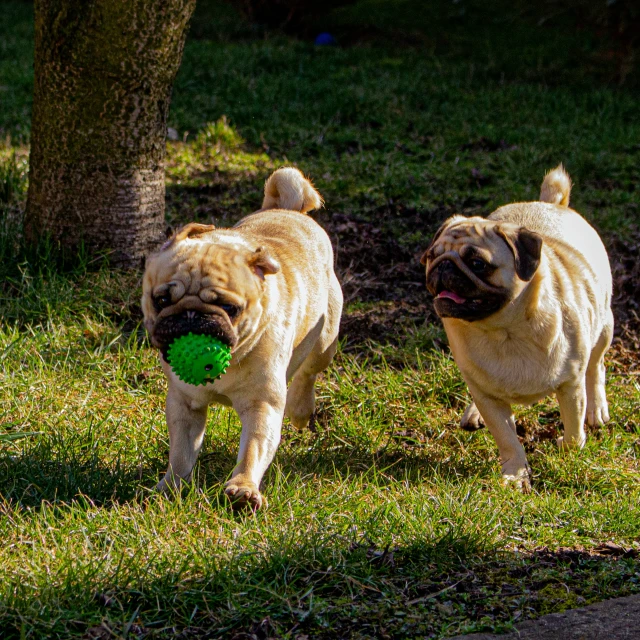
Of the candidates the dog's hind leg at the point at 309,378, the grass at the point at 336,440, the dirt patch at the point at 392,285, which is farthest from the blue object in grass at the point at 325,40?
the dog's hind leg at the point at 309,378

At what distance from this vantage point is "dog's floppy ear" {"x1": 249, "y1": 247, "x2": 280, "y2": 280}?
405 centimetres

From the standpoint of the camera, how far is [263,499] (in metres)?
3.98

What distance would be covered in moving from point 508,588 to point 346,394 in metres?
2.15

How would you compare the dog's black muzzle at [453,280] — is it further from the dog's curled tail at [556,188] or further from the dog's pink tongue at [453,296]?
the dog's curled tail at [556,188]

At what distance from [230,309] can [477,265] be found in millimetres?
1264

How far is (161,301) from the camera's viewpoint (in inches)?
154

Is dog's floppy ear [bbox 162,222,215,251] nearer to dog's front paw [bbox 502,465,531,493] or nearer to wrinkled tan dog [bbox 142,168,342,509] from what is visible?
wrinkled tan dog [bbox 142,168,342,509]

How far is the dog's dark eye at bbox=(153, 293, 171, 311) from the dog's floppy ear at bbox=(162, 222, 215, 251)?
31cm

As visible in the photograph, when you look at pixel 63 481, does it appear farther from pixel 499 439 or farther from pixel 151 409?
pixel 499 439

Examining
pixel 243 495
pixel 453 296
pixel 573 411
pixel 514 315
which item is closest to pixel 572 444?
pixel 573 411

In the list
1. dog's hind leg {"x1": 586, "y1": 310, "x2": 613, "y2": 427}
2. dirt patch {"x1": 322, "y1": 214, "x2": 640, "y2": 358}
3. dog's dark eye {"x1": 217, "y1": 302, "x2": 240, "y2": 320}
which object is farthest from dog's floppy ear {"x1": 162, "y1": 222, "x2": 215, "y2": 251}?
dog's hind leg {"x1": 586, "y1": 310, "x2": 613, "y2": 427}

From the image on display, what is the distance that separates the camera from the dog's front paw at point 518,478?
14.9 ft

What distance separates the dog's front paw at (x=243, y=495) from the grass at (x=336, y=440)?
0.18 feet

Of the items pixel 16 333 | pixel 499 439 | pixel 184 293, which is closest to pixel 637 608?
pixel 499 439
